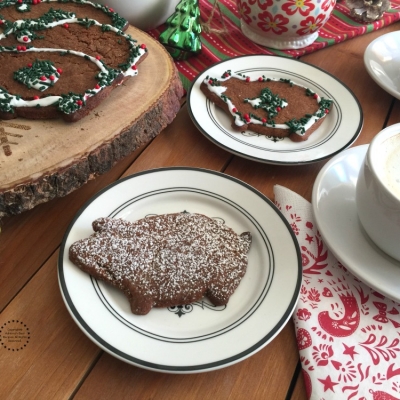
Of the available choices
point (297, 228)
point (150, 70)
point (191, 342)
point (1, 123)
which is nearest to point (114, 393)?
point (191, 342)

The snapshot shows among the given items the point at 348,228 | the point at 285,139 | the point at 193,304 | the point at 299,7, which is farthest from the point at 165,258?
the point at 299,7

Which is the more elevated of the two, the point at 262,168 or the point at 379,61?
the point at 379,61

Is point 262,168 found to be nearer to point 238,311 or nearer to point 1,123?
point 238,311

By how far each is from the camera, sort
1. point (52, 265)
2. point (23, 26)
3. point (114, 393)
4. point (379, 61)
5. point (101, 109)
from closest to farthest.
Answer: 1. point (114, 393)
2. point (52, 265)
3. point (101, 109)
4. point (23, 26)
5. point (379, 61)

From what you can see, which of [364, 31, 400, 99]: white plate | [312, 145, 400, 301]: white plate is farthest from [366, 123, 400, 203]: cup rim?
[364, 31, 400, 99]: white plate

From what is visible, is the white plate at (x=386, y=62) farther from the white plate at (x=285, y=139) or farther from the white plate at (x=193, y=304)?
the white plate at (x=193, y=304)

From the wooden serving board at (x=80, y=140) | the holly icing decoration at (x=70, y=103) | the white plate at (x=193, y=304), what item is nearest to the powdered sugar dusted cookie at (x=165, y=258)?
the white plate at (x=193, y=304)
